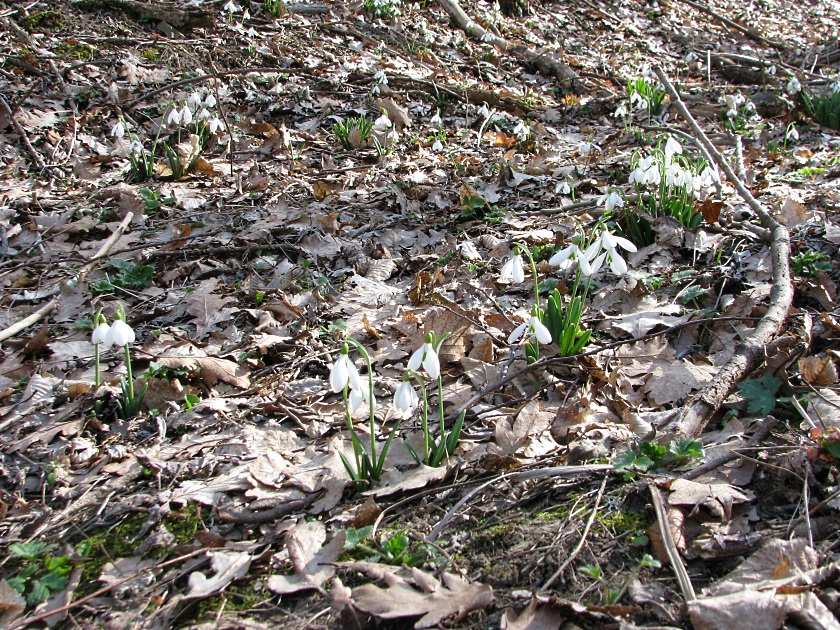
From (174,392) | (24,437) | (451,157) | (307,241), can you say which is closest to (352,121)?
(451,157)

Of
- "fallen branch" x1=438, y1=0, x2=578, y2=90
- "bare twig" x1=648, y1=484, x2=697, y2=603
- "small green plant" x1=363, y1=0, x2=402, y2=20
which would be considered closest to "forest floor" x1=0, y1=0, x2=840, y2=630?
"bare twig" x1=648, y1=484, x2=697, y2=603

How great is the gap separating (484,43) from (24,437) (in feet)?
24.9

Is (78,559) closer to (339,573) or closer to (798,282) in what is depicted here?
(339,573)

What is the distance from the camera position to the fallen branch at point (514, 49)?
272 inches

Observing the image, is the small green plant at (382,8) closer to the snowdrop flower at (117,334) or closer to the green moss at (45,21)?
the green moss at (45,21)

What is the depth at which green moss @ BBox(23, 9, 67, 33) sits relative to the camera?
5875mm

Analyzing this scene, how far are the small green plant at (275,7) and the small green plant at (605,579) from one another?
7.88 meters

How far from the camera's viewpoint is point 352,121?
4.93m

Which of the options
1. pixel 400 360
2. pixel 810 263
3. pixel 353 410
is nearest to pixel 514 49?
pixel 810 263

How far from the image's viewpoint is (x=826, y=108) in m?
5.32

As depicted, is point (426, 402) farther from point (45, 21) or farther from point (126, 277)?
point (45, 21)

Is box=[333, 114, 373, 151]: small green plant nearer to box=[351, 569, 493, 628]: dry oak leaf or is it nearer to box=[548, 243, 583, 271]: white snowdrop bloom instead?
box=[548, 243, 583, 271]: white snowdrop bloom

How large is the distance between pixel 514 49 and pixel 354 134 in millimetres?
4054

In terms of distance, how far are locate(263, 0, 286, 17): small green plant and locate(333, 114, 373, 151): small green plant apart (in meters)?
3.59
